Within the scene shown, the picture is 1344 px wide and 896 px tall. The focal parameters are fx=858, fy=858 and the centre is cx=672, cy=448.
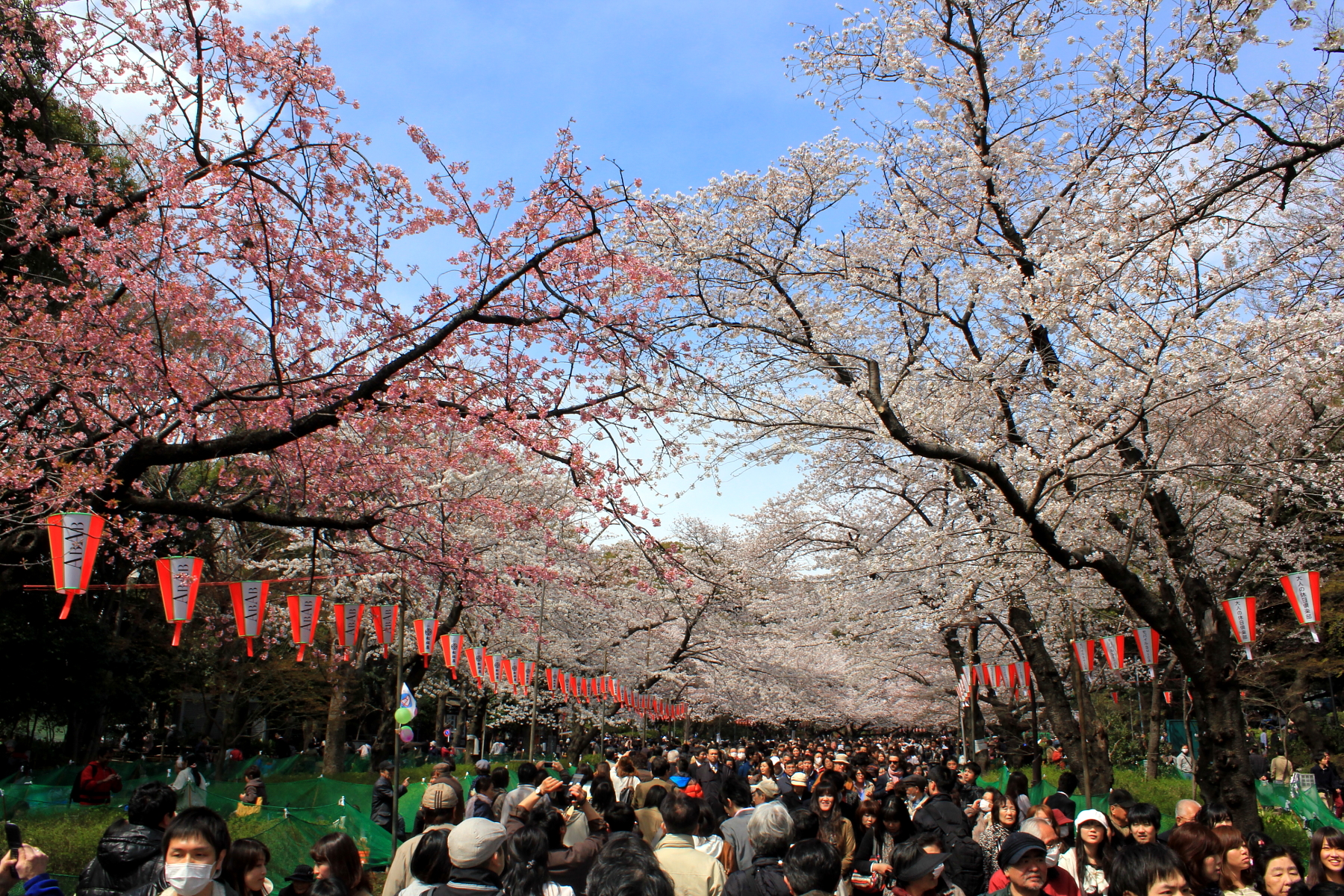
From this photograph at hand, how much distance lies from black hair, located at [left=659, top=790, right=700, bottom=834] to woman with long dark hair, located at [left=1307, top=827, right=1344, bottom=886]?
298cm

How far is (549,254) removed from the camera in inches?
294

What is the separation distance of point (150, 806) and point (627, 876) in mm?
2445

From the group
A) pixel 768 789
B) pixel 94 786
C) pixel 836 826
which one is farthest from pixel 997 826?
pixel 94 786

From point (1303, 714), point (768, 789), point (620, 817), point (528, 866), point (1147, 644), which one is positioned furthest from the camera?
point (1303, 714)

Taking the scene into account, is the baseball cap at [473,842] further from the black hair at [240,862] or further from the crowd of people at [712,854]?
the black hair at [240,862]

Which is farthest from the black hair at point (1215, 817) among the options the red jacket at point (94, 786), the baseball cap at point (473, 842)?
the red jacket at point (94, 786)

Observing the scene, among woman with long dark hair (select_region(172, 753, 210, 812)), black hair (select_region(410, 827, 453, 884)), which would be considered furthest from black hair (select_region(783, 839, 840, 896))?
woman with long dark hair (select_region(172, 753, 210, 812))

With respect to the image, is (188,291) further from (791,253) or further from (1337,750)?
(1337,750)

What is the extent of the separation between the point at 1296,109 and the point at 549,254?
19.0 ft

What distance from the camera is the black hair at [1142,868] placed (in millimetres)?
3391

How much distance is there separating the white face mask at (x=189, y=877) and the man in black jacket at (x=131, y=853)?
1.95 feet

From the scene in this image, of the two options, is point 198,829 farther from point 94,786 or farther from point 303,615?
point 94,786

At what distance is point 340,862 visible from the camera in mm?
3986

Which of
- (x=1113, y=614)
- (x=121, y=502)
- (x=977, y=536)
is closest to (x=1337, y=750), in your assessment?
(x=1113, y=614)
